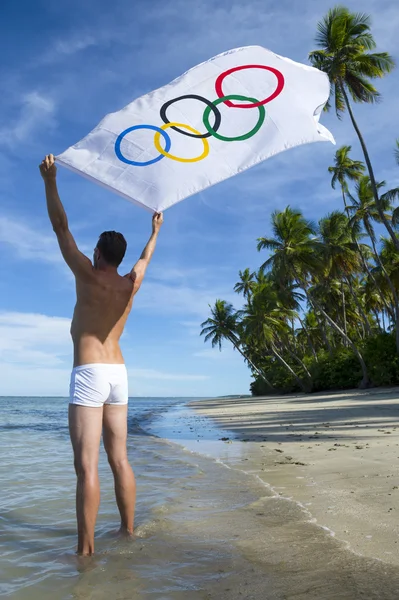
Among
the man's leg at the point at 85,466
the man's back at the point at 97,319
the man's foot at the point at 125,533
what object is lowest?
the man's foot at the point at 125,533

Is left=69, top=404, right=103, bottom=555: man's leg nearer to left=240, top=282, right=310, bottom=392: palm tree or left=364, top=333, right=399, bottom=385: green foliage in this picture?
left=364, top=333, right=399, bottom=385: green foliage

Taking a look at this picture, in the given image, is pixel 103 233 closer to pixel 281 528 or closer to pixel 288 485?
pixel 281 528

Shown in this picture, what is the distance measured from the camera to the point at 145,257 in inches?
139

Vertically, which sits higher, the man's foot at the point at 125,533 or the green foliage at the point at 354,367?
the green foliage at the point at 354,367

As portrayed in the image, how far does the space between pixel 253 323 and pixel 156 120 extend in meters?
41.6

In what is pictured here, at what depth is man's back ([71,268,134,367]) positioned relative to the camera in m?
2.99

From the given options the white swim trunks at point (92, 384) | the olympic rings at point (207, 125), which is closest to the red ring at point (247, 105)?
the olympic rings at point (207, 125)

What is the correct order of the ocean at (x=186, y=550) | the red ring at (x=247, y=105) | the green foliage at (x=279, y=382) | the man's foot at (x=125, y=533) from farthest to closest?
the green foliage at (x=279, y=382) → the red ring at (x=247, y=105) → the man's foot at (x=125, y=533) → the ocean at (x=186, y=550)

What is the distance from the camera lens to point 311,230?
36.8 m

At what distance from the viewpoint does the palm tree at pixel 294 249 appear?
35125 mm

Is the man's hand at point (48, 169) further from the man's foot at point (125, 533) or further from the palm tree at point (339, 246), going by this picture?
the palm tree at point (339, 246)

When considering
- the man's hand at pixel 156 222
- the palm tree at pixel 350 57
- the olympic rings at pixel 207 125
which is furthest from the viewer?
the palm tree at pixel 350 57

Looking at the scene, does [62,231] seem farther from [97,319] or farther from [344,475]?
[344,475]

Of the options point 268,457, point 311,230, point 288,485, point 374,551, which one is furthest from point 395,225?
point 374,551
